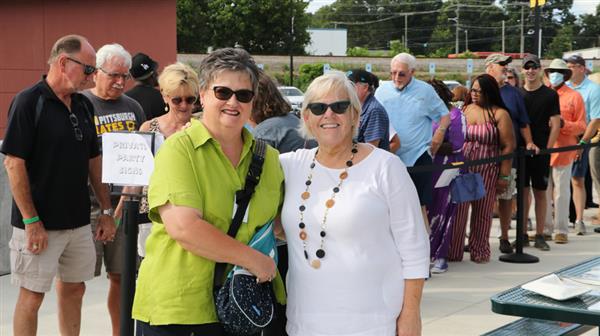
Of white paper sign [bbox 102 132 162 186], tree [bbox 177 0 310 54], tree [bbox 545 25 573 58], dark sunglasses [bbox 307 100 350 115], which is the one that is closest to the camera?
dark sunglasses [bbox 307 100 350 115]

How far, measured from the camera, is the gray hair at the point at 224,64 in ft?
10.1

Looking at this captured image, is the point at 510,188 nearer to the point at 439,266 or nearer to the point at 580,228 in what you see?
the point at 439,266

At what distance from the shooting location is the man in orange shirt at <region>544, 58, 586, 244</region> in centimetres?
988

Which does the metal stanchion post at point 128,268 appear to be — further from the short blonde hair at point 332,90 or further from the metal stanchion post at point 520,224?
the metal stanchion post at point 520,224

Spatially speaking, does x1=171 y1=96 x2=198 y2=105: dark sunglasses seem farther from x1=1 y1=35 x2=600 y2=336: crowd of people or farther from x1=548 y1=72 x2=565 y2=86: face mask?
x1=548 y1=72 x2=565 y2=86: face mask

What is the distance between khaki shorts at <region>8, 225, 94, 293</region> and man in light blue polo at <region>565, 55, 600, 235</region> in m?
7.20

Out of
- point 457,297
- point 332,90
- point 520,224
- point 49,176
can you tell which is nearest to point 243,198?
point 332,90

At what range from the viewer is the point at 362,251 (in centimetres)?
312

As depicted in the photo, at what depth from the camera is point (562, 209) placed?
9.86m

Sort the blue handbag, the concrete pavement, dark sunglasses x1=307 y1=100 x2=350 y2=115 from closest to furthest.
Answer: dark sunglasses x1=307 y1=100 x2=350 y2=115
the concrete pavement
the blue handbag

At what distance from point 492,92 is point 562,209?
7.69 ft

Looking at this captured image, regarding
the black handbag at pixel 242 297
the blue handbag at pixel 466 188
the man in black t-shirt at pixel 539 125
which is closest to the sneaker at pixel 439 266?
the blue handbag at pixel 466 188

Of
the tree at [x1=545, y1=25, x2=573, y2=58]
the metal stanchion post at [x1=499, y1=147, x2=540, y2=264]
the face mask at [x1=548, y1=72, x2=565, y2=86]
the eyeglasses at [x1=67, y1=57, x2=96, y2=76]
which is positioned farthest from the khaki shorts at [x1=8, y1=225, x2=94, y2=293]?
the tree at [x1=545, y1=25, x2=573, y2=58]

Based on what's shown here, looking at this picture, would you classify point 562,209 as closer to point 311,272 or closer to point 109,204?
point 109,204
